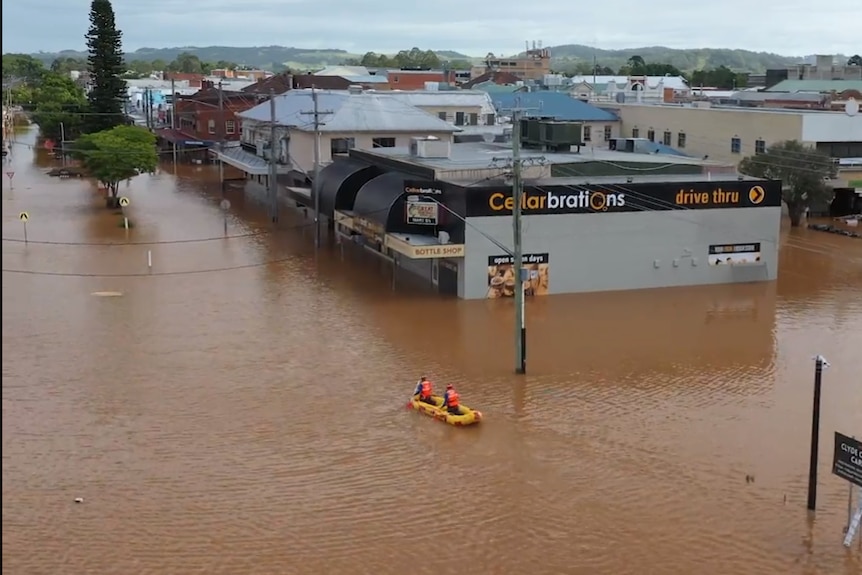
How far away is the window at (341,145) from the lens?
125 feet

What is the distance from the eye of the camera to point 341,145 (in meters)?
38.1

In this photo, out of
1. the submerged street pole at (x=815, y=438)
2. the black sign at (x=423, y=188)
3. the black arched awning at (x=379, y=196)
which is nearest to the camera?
the submerged street pole at (x=815, y=438)

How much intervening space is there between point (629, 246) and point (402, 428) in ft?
38.2

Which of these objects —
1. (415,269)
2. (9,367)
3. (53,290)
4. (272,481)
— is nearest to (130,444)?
(272,481)

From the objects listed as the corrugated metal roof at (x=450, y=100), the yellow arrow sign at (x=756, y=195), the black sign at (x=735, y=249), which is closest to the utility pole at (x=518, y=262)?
the black sign at (x=735, y=249)

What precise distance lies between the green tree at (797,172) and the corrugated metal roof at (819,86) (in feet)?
109

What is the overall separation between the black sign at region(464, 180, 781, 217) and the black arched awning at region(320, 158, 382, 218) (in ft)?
23.5

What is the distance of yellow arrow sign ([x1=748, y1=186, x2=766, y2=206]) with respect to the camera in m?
25.5

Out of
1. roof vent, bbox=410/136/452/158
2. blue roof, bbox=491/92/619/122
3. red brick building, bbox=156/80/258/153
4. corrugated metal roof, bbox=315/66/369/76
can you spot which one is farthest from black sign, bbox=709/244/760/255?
corrugated metal roof, bbox=315/66/369/76

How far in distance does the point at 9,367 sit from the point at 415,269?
441 inches

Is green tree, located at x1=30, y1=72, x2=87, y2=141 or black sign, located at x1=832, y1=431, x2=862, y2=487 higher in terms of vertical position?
green tree, located at x1=30, y1=72, x2=87, y2=141

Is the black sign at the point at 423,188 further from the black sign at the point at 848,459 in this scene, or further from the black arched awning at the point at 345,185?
the black sign at the point at 848,459

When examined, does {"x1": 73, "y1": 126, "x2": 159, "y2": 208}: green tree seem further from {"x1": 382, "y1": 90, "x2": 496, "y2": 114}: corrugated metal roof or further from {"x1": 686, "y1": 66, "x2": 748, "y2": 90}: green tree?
{"x1": 686, "y1": 66, "x2": 748, "y2": 90}: green tree

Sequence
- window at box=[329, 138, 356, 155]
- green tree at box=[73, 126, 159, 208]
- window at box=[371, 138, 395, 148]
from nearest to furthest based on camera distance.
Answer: window at box=[329, 138, 356, 155] → window at box=[371, 138, 395, 148] → green tree at box=[73, 126, 159, 208]
